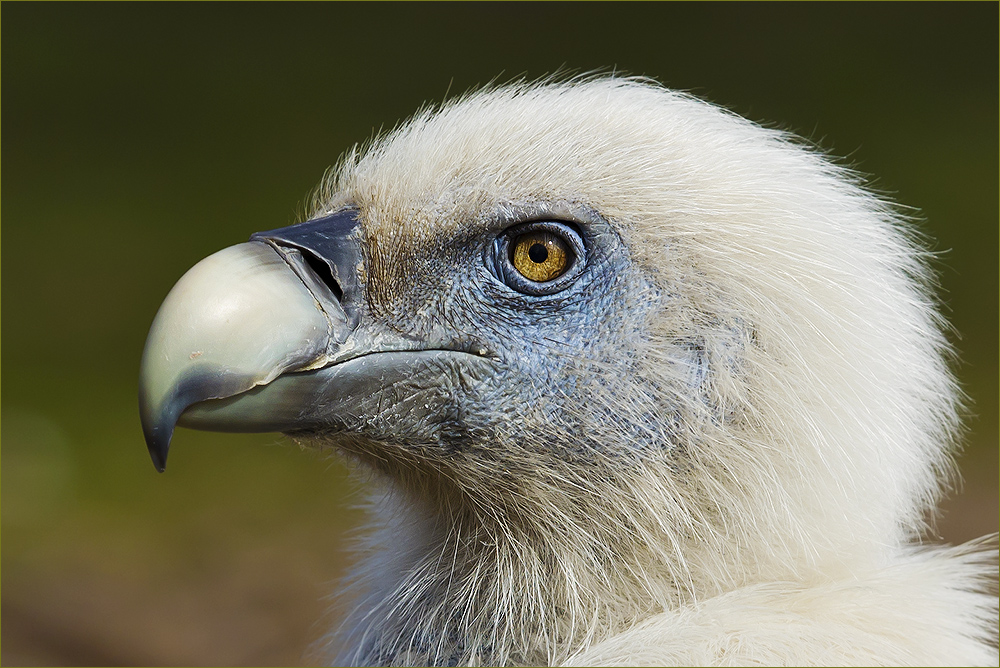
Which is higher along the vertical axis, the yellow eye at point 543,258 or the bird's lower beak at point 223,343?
the yellow eye at point 543,258

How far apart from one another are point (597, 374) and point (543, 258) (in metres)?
0.24

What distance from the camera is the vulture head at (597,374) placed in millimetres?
1876

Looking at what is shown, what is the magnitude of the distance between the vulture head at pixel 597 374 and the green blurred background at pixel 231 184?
2962mm

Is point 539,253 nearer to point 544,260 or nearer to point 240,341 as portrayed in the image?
point 544,260

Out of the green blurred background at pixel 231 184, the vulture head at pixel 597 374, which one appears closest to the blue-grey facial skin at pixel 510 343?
the vulture head at pixel 597 374

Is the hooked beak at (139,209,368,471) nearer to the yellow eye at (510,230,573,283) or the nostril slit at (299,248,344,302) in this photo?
the nostril slit at (299,248,344,302)

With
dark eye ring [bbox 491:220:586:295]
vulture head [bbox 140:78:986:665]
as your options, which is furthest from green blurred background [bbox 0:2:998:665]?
dark eye ring [bbox 491:220:586:295]

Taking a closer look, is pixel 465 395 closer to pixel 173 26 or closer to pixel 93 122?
pixel 93 122

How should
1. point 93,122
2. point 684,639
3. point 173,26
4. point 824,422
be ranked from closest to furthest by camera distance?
point 684,639
point 824,422
point 93,122
point 173,26

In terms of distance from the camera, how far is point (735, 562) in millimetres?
1895

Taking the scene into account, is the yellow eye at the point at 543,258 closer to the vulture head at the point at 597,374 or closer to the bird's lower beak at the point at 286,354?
the vulture head at the point at 597,374

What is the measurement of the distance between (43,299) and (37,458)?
197 centimetres

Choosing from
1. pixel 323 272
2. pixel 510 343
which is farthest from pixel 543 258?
pixel 323 272

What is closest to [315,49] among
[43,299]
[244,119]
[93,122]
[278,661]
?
[244,119]
